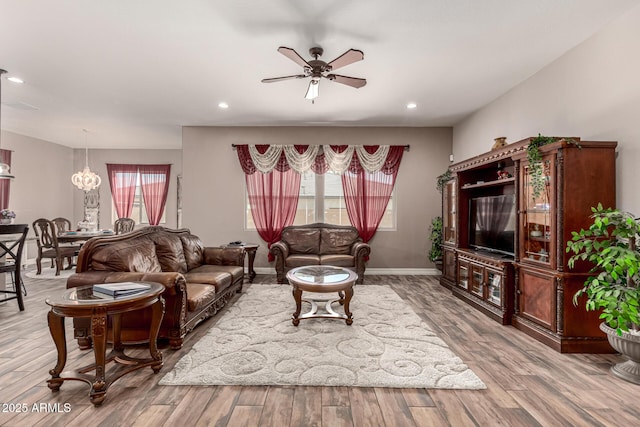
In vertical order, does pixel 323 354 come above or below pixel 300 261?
below

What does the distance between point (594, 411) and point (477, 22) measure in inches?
121

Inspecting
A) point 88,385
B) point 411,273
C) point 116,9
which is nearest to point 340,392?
point 88,385

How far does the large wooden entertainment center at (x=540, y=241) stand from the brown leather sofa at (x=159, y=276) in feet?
10.6

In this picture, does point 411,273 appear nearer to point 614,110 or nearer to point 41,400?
point 614,110

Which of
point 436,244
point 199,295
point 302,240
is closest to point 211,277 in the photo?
point 199,295

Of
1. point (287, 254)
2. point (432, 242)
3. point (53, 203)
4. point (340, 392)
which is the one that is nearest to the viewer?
point (340, 392)

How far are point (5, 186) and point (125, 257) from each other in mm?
5956

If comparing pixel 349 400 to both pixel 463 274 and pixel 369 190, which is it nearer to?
pixel 463 274

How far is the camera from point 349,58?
9.41ft

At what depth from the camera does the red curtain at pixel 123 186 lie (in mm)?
8156

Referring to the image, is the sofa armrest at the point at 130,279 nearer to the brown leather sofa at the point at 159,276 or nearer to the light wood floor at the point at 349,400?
the brown leather sofa at the point at 159,276

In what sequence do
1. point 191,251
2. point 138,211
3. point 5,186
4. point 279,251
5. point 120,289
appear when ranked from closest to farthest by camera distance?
point 120,289, point 191,251, point 279,251, point 5,186, point 138,211

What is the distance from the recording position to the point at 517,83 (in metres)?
4.10

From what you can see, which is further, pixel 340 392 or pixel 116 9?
pixel 116 9
